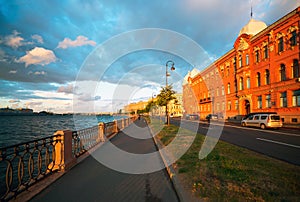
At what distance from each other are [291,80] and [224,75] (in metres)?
17.9

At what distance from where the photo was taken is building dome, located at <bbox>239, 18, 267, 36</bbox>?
31562 mm

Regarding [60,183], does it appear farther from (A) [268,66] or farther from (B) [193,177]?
(A) [268,66]

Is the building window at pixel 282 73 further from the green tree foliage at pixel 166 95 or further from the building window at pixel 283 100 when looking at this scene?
the green tree foliage at pixel 166 95

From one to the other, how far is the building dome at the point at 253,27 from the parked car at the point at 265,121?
18.6 meters

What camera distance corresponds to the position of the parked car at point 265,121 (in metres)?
18.0

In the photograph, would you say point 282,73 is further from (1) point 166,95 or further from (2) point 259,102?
(1) point 166,95

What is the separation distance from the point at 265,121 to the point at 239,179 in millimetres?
17279

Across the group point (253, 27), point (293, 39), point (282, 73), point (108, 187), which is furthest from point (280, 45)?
point (108, 187)

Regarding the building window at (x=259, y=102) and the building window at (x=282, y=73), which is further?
the building window at (x=259, y=102)

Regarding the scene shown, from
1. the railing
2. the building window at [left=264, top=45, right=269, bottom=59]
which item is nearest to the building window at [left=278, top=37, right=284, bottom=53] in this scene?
the building window at [left=264, top=45, right=269, bottom=59]

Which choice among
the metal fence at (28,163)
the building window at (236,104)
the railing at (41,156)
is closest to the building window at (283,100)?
the building window at (236,104)

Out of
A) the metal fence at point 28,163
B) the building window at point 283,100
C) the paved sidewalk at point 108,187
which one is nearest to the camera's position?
the metal fence at point 28,163

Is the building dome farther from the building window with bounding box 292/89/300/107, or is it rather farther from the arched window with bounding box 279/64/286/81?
the building window with bounding box 292/89/300/107

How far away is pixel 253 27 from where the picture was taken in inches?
1257
